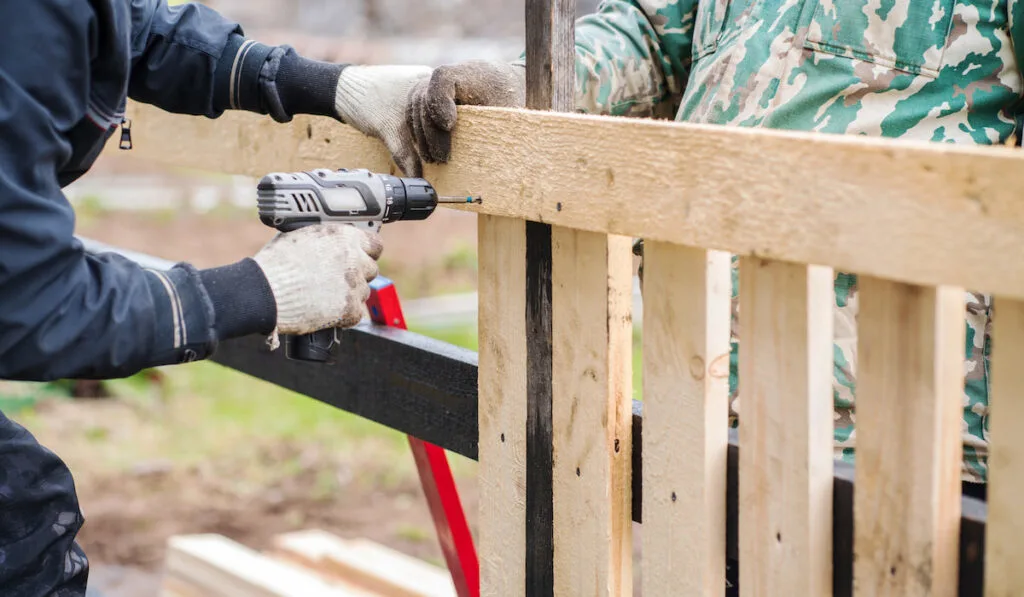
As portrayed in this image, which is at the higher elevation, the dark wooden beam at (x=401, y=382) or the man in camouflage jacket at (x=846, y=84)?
the man in camouflage jacket at (x=846, y=84)

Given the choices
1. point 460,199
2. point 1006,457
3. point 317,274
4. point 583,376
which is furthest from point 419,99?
point 1006,457

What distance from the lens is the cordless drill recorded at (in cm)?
189

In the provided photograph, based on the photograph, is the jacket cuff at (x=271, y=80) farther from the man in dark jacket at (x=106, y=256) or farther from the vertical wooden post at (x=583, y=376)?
the vertical wooden post at (x=583, y=376)

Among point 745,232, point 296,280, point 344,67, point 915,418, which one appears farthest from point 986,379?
point 344,67

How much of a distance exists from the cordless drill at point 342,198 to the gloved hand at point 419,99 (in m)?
0.08

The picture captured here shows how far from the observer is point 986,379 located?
5.61 ft

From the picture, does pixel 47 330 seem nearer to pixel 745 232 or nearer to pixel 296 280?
pixel 296 280

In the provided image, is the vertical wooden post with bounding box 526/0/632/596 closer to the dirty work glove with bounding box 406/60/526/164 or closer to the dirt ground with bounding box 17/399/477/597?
the dirty work glove with bounding box 406/60/526/164

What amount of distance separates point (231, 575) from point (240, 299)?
1981mm

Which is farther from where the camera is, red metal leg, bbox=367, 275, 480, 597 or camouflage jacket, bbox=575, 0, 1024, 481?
red metal leg, bbox=367, 275, 480, 597

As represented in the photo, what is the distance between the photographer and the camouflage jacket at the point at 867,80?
5.67ft

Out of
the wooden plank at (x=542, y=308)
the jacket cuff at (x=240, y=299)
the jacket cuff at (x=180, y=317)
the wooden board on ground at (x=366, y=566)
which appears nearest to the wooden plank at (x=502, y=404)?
the wooden plank at (x=542, y=308)

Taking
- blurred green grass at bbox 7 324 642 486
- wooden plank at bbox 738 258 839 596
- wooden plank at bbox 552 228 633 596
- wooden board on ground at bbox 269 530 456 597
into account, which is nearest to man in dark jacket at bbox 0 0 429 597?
wooden plank at bbox 552 228 633 596

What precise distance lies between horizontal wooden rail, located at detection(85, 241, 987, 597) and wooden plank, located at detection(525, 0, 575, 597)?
17 centimetres
